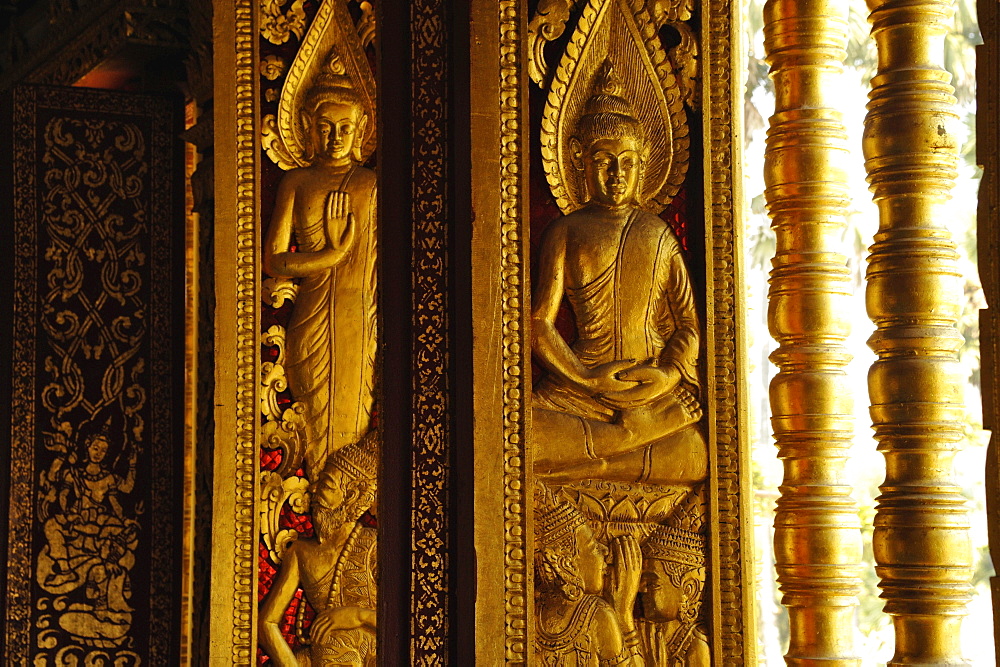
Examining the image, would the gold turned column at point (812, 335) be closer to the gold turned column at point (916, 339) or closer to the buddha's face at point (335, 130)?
the gold turned column at point (916, 339)

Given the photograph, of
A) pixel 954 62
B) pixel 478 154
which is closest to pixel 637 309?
pixel 478 154

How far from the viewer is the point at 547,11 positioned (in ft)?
10.4

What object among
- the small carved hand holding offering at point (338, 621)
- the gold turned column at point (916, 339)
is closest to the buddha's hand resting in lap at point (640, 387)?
the gold turned column at point (916, 339)

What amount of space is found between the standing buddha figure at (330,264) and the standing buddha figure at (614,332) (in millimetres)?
944

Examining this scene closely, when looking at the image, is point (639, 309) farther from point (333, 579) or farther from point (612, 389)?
point (333, 579)

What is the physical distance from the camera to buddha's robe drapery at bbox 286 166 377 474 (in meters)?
3.91

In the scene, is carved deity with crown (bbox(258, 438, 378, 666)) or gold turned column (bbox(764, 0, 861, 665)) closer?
gold turned column (bbox(764, 0, 861, 665))

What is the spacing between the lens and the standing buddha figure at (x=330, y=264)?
12.8ft

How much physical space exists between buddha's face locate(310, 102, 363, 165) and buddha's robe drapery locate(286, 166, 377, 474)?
0.20 feet

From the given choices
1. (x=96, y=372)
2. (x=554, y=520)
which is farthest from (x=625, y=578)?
(x=96, y=372)

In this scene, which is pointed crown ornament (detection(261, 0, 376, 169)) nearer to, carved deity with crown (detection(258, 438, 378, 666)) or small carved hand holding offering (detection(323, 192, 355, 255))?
small carved hand holding offering (detection(323, 192, 355, 255))

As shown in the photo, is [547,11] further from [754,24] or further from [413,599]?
Result: [754,24]

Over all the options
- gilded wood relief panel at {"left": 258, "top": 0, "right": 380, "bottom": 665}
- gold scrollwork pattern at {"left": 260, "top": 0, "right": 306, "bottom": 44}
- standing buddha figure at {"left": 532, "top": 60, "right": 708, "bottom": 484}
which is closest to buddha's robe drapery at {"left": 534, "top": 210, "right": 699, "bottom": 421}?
standing buddha figure at {"left": 532, "top": 60, "right": 708, "bottom": 484}

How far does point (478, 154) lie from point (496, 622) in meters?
0.97
